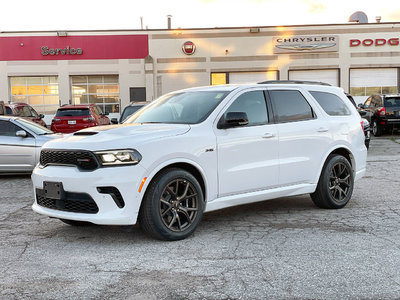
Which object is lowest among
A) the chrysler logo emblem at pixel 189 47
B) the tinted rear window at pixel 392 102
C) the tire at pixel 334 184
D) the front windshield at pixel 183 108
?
the tire at pixel 334 184

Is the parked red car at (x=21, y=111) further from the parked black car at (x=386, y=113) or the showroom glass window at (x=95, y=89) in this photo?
the showroom glass window at (x=95, y=89)

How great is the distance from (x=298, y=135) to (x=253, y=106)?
74cm

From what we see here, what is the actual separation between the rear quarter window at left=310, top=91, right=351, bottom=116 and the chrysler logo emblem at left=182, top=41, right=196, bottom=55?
79.4ft

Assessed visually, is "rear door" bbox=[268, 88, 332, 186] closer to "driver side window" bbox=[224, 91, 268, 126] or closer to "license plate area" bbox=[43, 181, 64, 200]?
"driver side window" bbox=[224, 91, 268, 126]

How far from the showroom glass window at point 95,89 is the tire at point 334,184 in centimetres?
2555

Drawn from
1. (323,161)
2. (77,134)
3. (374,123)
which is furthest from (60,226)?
(374,123)

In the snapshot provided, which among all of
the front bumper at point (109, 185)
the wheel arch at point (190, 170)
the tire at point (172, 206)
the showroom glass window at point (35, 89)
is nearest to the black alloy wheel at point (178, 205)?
the tire at point (172, 206)

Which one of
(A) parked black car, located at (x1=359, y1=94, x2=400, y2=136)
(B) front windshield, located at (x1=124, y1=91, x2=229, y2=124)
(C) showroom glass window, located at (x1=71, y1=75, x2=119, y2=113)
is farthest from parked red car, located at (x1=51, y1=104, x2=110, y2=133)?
(C) showroom glass window, located at (x1=71, y1=75, x2=119, y2=113)

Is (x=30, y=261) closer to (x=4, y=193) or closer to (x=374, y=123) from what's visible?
(x=4, y=193)

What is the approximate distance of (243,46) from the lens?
1198 inches

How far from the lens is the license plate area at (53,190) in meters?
4.75

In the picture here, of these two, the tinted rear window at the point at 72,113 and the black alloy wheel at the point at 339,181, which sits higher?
the tinted rear window at the point at 72,113

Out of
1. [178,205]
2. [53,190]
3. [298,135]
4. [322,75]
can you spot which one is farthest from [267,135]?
[322,75]

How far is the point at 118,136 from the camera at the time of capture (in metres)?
4.81
